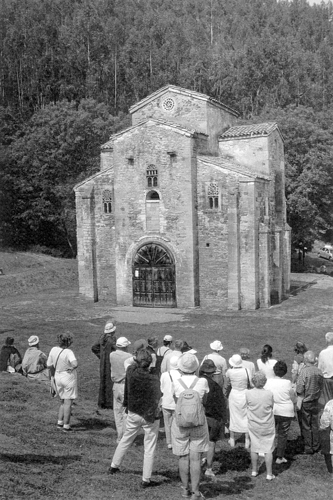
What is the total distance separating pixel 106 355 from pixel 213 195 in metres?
17.4

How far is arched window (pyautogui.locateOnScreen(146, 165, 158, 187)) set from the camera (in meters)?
28.2

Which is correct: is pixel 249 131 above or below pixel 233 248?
above

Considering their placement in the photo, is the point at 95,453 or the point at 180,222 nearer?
the point at 95,453

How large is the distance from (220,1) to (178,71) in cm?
3881

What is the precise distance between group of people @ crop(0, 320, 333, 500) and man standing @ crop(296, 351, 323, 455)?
18mm

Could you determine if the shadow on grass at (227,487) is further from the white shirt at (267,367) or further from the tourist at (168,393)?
the white shirt at (267,367)

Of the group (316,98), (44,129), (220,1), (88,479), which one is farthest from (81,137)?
(220,1)

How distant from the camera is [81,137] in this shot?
44531mm

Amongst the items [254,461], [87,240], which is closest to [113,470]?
[254,461]

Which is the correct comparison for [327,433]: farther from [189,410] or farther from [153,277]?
[153,277]

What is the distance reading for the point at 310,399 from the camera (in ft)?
32.4

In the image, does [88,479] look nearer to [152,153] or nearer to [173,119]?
[152,153]

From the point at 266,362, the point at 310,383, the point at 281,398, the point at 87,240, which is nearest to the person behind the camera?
the point at 281,398

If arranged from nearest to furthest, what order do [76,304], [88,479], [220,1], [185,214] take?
[88,479], [185,214], [76,304], [220,1]
